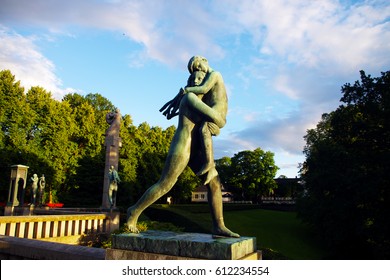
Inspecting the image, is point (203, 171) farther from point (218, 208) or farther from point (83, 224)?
point (83, 224)

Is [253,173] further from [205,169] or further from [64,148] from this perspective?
[205,169]

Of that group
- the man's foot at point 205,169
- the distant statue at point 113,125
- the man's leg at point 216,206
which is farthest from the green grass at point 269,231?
the man's foot at point 205,169

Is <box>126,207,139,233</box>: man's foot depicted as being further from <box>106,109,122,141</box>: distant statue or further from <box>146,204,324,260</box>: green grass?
<box>106,109,122,141</box>: distant statue

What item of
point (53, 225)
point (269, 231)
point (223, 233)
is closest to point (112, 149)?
point (53, 225)

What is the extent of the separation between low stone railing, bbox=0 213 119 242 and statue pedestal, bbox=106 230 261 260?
588 cm

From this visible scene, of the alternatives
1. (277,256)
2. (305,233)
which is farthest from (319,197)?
(277,256)

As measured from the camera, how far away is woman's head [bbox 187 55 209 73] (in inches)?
207

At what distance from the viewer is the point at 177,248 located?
3949 mm

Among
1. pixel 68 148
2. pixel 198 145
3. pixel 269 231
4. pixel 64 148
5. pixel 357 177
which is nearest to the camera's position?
pixel 198 145

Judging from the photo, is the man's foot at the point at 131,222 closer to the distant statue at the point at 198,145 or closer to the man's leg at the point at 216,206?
the distant statue at the point at 198,145

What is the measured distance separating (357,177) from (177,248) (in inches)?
614

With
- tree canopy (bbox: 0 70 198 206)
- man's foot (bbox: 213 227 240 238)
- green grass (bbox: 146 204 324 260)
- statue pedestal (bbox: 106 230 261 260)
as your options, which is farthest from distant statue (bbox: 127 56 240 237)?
tree canopy (bbox: 0 70 198 206)

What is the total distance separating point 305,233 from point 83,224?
63.1 ft

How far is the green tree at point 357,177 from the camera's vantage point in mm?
16453
